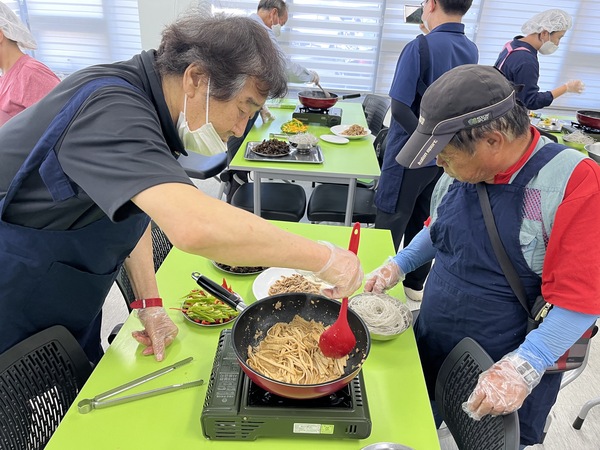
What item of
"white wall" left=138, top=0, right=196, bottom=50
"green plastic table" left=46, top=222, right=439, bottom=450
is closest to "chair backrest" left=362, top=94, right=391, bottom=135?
"white wall" left=138, top=0, right=196, bottom=50

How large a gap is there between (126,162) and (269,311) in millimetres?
588

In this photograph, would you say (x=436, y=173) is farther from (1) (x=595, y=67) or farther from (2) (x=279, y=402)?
(1) (x=595, y=67)

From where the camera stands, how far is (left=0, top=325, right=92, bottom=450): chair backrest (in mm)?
1090

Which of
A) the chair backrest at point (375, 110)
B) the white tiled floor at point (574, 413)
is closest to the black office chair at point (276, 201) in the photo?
the white tiled floor at point (574, 413)

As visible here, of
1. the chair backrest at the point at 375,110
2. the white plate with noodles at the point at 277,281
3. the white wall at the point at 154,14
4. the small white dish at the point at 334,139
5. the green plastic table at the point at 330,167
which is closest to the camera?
the white plate with noodles at the point at 277,281

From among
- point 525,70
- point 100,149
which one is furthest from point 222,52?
point 525,70

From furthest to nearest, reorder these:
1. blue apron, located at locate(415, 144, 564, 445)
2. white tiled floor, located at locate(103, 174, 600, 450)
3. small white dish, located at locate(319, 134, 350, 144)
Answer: small white dish, located at locate(319, 134, 350, 144)
white tiled floor, located at locate(103, 174, 600, 450)
blue apron, located at locate(415, 144, 564, 445)

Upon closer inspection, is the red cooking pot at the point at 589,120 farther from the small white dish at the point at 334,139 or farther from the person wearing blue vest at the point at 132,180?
the person wearing blue vest at the point at 132,180

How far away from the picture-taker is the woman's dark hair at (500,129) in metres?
1.18

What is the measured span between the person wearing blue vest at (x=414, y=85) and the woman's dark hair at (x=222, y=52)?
1.56 m

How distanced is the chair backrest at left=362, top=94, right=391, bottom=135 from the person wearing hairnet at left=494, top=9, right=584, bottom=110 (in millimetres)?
1101

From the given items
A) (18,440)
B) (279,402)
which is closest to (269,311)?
(279,402)

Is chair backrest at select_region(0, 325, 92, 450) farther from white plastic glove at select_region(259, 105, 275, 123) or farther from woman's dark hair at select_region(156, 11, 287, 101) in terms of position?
white plastic glove at select_region(259, 105, 275, 123)

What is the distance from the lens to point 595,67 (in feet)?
15.5
